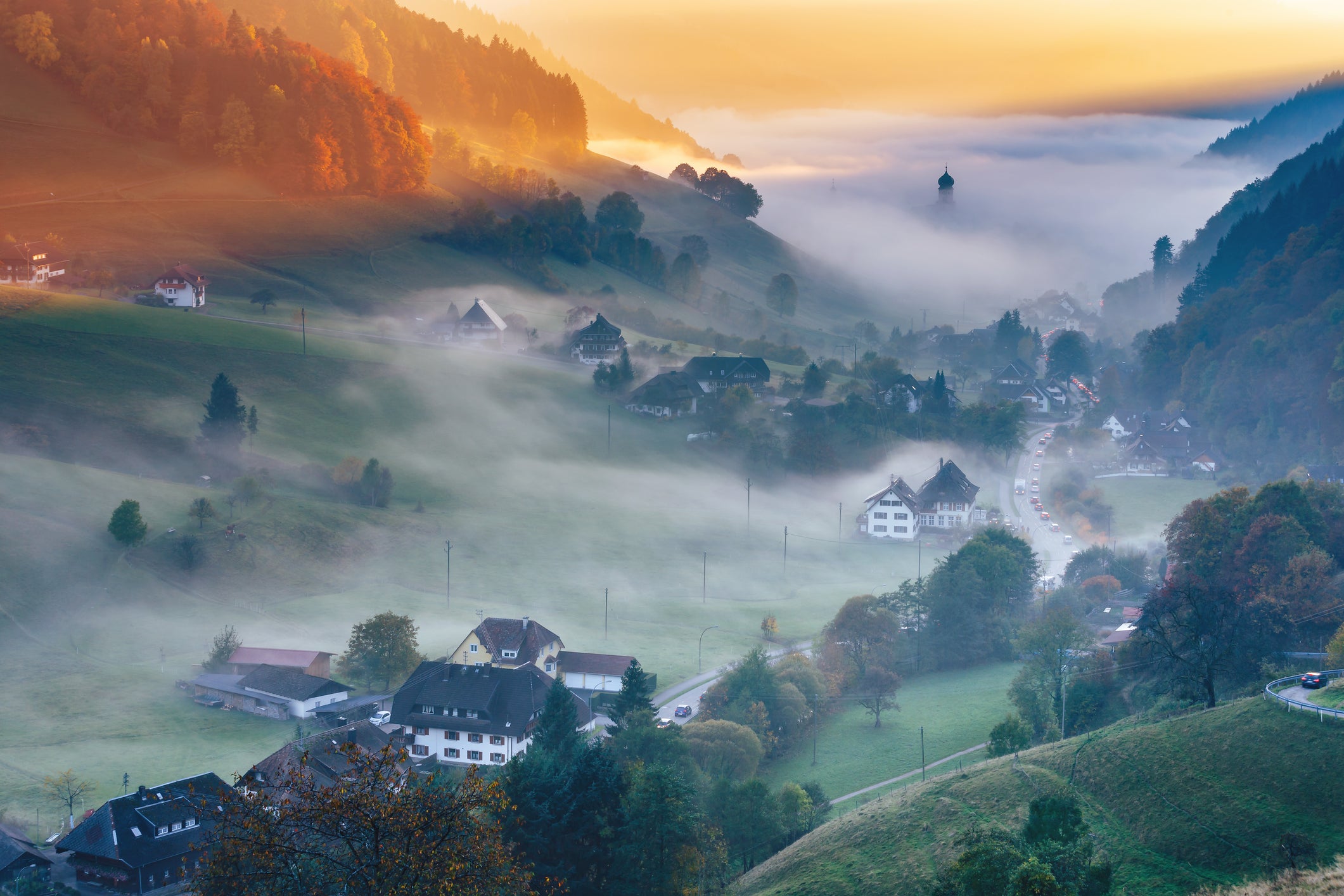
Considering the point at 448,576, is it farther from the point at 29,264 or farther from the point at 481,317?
the point at 29,264

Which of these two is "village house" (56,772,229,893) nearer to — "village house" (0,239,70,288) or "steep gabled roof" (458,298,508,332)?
"village house" (0,239,70,288)

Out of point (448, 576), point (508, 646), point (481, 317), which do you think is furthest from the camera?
point (481, 317)

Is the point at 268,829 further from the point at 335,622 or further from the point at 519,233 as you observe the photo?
the point at 519,233

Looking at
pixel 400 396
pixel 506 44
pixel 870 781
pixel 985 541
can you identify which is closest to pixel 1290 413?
pixel 985 541

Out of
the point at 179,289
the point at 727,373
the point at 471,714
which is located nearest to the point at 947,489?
the point at 727,373

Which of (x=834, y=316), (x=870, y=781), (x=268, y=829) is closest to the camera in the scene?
(x=268, y=829)

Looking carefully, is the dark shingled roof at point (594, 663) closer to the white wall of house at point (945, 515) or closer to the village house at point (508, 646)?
the village house at point (508, 646)
